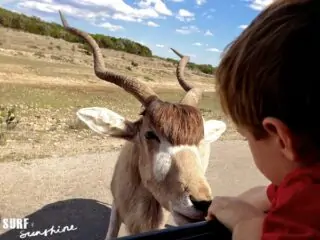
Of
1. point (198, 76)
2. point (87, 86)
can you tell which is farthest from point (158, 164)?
point (198, 76)

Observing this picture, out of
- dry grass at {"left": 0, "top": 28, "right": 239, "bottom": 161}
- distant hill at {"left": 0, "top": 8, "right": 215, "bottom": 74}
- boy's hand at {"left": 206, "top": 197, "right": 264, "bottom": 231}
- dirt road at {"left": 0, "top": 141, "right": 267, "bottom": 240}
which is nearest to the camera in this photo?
boy's hand at {"left": 206, "top": 197, "right": 264, "bottom": 231}

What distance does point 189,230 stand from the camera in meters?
1.72

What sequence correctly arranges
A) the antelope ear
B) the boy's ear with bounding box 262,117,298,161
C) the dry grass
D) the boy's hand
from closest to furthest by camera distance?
the boy's ear with bounding box 262,117,298,161
the boy's hand
the antelope ear
the dry grass

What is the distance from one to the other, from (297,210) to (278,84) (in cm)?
33

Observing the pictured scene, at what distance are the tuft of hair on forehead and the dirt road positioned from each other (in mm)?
2563

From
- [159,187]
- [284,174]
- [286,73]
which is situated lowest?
[159,187]

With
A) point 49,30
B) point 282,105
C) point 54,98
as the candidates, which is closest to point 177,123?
point 282,105

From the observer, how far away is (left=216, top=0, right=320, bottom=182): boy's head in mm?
1284

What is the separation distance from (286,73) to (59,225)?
20.4 feet

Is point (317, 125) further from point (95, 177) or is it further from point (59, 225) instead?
point (95, 177)

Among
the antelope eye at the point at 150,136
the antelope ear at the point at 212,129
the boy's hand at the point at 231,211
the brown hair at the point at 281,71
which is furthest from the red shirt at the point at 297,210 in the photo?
the antelope ear at the point at 212,129

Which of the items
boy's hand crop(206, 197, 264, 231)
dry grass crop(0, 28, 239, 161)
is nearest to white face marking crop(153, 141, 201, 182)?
dry grass crop(0, 28, 239, 161)

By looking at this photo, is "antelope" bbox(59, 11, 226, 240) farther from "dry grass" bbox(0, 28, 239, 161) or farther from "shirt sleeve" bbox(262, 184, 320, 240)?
"shirt sleeve" bbox(262, 184, 320, 240)

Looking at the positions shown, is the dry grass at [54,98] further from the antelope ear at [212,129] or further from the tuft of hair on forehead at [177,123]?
the tuft of hair on forehead at [177,123]
